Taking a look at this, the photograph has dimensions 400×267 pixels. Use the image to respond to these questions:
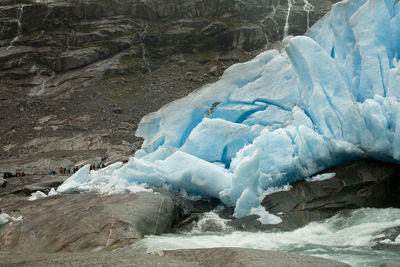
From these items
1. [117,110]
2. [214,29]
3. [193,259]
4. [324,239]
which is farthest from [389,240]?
[214,29]

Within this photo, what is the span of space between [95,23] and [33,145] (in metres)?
28.2

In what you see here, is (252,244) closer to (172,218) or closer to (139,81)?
(172,218)

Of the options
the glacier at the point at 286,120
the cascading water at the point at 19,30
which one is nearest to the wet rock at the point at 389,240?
the glacier at the point at 286,120

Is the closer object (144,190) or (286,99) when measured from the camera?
(144,190)

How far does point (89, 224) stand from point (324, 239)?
496cm

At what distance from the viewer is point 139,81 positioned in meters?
53.4

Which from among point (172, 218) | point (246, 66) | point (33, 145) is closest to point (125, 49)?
point (33, 145)

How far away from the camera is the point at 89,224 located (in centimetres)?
827

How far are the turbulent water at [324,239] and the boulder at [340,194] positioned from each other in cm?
39

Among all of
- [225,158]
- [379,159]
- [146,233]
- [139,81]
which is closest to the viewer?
[146,233]

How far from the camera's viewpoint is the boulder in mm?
9266

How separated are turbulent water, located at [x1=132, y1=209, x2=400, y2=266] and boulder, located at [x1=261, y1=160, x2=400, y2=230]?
394 mm

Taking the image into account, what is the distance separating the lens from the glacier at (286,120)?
10.1m

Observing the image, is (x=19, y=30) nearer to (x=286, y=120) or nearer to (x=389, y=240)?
(x=286, y=120)
